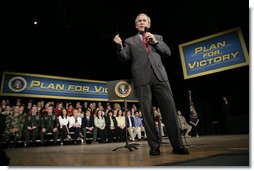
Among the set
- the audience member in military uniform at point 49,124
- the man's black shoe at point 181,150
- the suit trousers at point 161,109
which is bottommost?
the man's black shoe at point 181,150

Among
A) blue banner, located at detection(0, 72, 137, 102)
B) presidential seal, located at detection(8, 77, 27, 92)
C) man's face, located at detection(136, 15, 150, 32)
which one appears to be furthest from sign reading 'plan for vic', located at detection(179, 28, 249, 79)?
presidential seal, located at detection(8, 77, 27, 92)

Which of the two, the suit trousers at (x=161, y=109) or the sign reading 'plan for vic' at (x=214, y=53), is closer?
the suit trousers at (x=161, y=109)

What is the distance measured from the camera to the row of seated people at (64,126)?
17.5ft

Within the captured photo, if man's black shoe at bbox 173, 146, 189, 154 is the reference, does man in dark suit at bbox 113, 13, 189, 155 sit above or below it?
above

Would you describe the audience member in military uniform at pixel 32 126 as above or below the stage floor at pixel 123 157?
above

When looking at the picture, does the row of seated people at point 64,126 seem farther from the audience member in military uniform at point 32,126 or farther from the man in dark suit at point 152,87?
the man in dark suit at point 152,87

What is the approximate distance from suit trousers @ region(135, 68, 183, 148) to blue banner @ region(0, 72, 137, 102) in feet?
19.8

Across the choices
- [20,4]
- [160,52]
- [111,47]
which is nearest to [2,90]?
[20,4]

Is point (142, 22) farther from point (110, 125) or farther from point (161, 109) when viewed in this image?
point (110, 125)

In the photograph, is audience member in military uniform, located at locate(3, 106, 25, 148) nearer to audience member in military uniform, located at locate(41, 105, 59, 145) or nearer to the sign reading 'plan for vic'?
audience member in military uniform, located at locate(41, 105, 59, 145)

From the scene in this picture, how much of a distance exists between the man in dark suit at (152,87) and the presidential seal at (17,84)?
588cm

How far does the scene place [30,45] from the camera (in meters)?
6.77

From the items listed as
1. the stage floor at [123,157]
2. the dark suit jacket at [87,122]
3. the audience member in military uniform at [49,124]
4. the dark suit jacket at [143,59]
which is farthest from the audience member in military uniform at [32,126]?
the dark suit jacket at [143,59]

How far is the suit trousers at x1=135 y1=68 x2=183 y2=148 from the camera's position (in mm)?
1619
